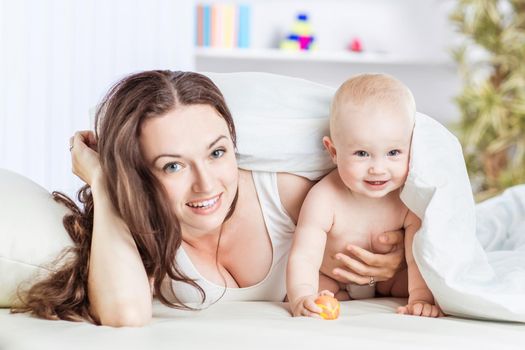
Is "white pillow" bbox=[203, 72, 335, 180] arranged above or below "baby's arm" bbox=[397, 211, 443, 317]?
above

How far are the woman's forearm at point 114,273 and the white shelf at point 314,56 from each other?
10.3 feet

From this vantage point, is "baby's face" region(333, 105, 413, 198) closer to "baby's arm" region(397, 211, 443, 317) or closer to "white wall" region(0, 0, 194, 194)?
"baby's arm" region(397, 211, 443, 317)

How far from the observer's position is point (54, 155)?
352 centimetres

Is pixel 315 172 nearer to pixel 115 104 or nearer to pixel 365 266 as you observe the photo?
pixel 365 266

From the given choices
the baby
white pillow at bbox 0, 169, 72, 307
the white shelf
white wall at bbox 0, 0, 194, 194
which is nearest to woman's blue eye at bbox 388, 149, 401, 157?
the baby

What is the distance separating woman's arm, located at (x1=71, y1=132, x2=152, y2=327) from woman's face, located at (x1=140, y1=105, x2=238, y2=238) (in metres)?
0.13

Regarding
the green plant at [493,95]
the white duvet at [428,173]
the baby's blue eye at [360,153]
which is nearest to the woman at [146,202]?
the white duvet at [428,173]

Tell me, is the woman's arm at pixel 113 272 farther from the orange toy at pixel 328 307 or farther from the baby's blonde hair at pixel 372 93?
the baby's blonde hair at pixel 372 93

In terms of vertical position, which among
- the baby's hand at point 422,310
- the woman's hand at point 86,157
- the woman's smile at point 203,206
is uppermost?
the woman's hand at point 86,157

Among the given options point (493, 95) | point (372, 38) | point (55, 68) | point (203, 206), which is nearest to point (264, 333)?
point (203, 206)

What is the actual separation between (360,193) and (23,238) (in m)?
0.70

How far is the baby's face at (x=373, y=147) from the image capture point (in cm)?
157

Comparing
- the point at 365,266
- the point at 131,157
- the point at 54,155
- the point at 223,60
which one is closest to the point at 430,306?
the point at 365,266

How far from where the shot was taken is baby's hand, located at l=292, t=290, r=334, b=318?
4.94ft
